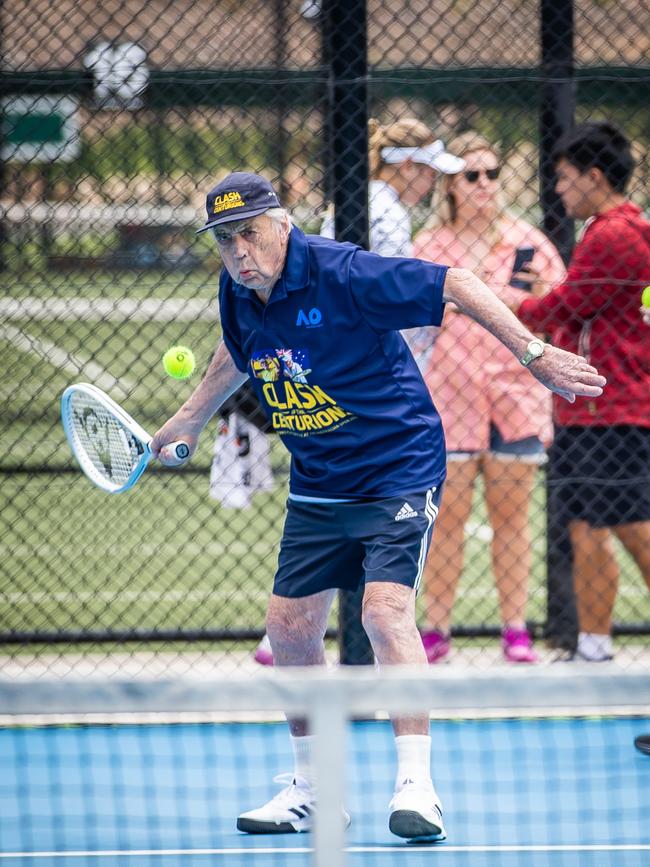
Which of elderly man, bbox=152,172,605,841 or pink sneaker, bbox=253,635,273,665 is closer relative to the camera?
elderly man, bbox=152,172,605,841

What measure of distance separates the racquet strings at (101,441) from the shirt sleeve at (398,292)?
2.81ft

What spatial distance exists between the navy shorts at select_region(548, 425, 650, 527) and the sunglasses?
3.19 feet

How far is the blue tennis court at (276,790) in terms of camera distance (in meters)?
3.64

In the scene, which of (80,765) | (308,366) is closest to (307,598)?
(308,366)

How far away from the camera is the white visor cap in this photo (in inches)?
190

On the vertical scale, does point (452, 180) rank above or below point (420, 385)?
above

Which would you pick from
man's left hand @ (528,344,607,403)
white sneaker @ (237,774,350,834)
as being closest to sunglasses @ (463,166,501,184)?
man's left hand @ (528,344,607,403)

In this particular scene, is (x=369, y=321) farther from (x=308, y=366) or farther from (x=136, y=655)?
(x=136, y=655)

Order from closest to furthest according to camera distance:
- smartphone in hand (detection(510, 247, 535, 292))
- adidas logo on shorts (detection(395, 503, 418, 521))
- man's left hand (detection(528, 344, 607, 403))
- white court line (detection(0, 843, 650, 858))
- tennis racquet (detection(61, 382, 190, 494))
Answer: man's left hand (detection(528, 344, 607, 403)), adidas logo on shorts (detection(395, 503, 418, 521)), white court line (detection(0, 843, 650, 858)), tennis racquet (detection(61, 382, 190, 494)), smartphone in hand (detection(510, 247, 535, 292))

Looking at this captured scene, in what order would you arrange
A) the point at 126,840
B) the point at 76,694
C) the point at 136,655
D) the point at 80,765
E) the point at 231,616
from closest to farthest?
1. the point at 76,694
2. the point at 126,840
3. the point at 80,765
4. the point at 136,655
5. the point at 231,616

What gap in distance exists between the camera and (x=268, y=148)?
660 cm

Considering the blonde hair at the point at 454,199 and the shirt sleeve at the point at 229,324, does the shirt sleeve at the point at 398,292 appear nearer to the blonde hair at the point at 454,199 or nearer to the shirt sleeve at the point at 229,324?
the shirt sleeve at the point at 229,324

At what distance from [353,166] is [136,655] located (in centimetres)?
218

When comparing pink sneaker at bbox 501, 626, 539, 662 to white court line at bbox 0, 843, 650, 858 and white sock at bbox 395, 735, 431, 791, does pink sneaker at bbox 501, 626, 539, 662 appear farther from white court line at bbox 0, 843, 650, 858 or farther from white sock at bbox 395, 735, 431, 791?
white sock at bbox 395, 735, 431, 791
